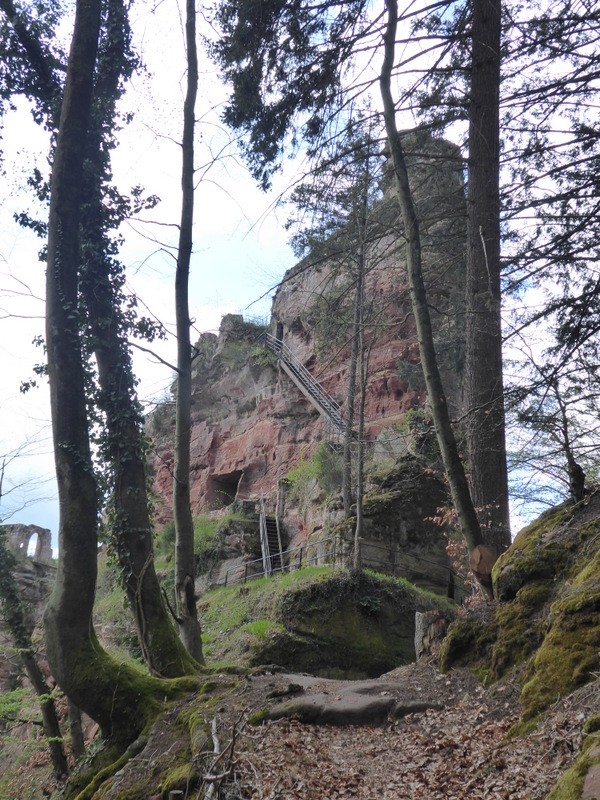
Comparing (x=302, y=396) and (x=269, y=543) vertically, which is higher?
(x=302, y=396)

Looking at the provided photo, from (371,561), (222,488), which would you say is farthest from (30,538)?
(371,561)

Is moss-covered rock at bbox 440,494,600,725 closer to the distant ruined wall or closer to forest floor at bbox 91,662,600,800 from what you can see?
forest floor at bbox 91,662,600,800

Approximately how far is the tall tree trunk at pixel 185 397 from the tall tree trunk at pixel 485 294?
394 centimetres

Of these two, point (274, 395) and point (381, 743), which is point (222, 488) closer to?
point (274, 395)

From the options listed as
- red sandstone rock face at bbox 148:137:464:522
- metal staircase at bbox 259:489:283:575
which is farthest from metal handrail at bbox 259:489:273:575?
red sandstone rock face at bbox 148:137:464:522

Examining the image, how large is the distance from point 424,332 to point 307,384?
2014 cm

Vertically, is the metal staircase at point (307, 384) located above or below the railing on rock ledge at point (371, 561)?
above

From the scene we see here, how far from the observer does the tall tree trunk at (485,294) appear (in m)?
7.53

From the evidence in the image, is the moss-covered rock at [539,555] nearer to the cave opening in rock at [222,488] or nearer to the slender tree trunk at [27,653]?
the slender tree trunk at [27,653]

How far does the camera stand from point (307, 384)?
2736 cm

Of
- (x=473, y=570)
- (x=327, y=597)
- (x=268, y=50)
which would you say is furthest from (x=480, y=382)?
(x=327, y=597)

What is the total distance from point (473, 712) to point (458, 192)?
751 cm

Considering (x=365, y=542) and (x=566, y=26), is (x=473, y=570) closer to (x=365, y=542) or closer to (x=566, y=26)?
(x=566, y=26)

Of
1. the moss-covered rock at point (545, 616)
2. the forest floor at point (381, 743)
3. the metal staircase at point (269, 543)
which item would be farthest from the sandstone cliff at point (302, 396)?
the forest floor at point (381, 743)
